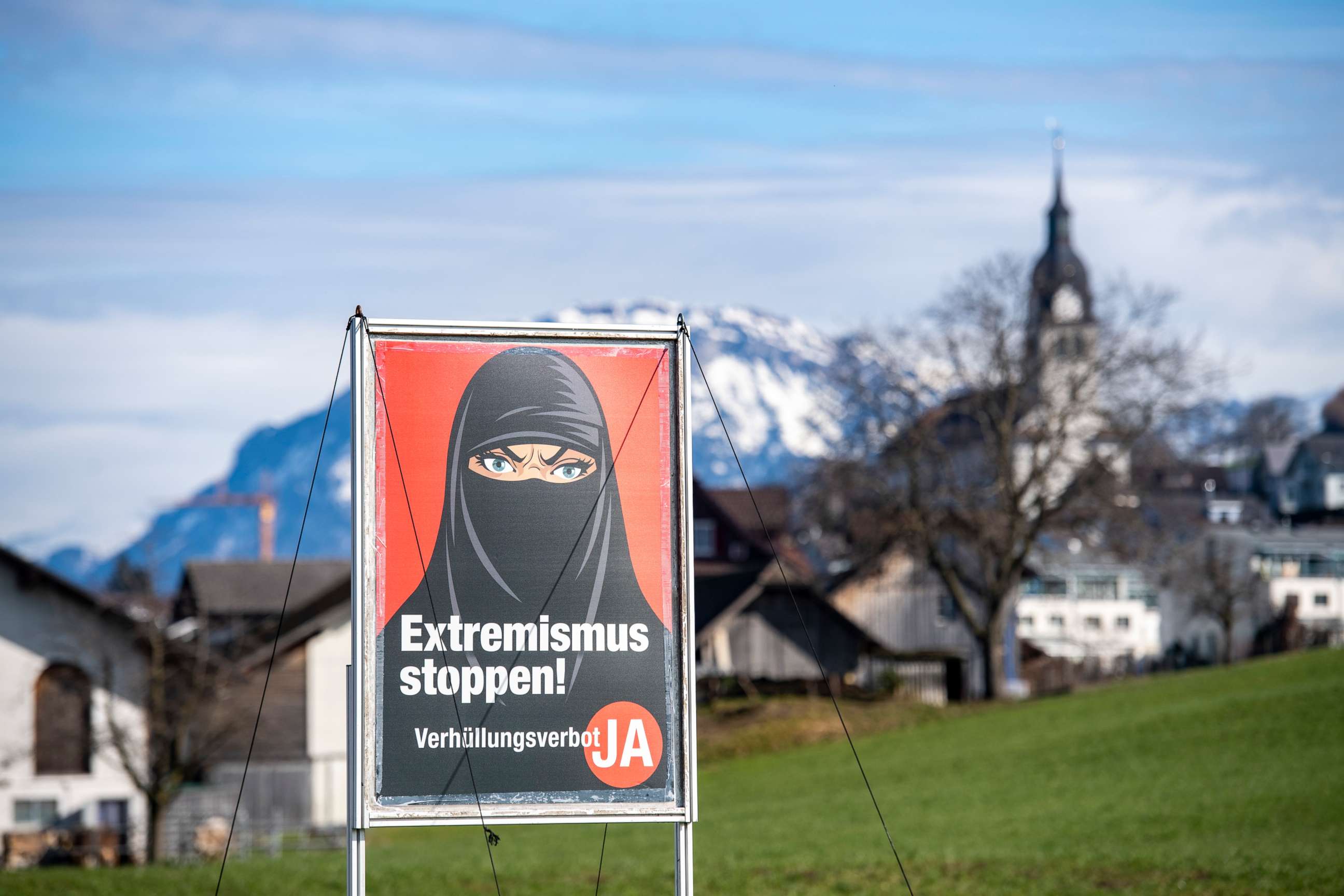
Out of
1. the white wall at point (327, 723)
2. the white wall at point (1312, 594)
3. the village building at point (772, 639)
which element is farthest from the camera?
the white wall at point (1312, 594)

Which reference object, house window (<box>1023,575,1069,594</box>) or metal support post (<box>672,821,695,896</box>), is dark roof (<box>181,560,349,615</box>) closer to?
metal support post (<box>672,821,695,896</box>)

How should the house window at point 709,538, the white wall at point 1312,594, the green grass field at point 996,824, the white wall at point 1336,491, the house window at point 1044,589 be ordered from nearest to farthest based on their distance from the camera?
the green grass field at point 996,824 → the white wall at point 1312,594 → the house window at point 709,538 → the house window at point 1044,589 → the white wall at point 1336,491

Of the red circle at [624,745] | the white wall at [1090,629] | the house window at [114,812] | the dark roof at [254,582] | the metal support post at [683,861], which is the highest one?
the red circle at [624,745]

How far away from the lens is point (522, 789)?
9.08m

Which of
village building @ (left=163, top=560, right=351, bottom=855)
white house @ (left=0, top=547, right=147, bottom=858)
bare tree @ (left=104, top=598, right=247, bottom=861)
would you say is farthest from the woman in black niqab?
village building @ (left=163, top=560, right=351, bottom=855)

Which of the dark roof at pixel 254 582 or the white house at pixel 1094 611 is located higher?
the dark roof at pixel 254 582

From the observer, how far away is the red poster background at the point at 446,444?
911cm

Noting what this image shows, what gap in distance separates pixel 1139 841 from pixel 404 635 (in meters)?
18.0

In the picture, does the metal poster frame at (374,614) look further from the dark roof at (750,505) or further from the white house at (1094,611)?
the white house at (1094,611)

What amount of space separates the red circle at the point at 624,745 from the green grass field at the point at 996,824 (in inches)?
439

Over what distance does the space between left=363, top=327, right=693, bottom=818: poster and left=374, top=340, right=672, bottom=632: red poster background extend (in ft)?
0.03

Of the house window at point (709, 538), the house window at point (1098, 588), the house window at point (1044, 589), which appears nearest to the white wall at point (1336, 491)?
the house window at point (1098, 588)

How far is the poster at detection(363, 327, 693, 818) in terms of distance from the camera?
9.04 m

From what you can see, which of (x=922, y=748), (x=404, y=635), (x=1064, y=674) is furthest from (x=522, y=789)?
(x=1064, y=674)
